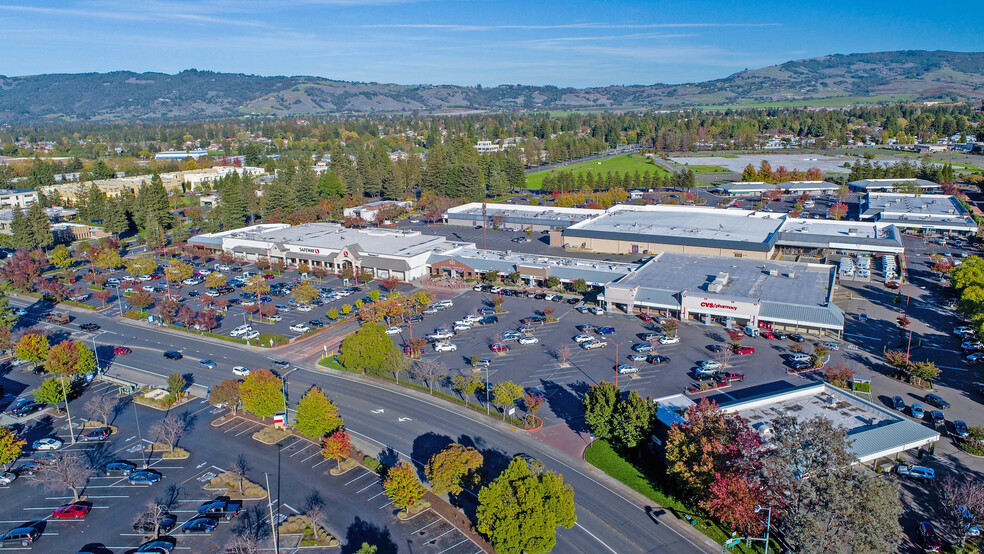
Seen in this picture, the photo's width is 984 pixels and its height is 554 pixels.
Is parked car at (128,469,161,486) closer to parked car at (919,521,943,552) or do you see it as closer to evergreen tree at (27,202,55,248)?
parked car at (919,521,943,552)

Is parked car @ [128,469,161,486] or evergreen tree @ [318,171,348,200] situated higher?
evergreen tree @ [318,171,348,200]

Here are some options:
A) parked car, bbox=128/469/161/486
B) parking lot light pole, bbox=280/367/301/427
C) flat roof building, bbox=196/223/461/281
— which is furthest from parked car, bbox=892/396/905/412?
flat roof building, bbox=196/223/461/281

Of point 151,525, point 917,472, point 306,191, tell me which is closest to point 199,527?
point 151,525

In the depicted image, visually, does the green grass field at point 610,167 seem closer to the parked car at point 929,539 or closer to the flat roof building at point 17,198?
the flat roof building at point 17,198

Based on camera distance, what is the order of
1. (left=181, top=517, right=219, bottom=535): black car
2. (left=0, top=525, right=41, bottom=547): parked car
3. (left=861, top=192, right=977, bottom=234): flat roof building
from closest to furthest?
(left=0, top=525, right=41, bottom=547): parked car, (left=181, top=517, right=219, bottom=535): black car, (left=861, top=192, right=977, bottom=234): flat roof building

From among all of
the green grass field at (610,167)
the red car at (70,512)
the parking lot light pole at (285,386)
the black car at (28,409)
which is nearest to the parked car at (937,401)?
the parking lot light pole at (285,386)
